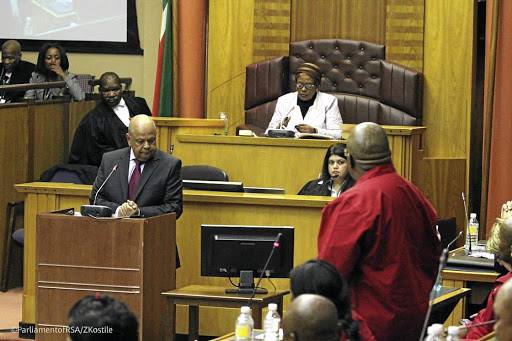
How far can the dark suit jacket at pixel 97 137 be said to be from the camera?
9594mm

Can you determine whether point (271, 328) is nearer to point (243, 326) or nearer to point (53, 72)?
point (243, 326)

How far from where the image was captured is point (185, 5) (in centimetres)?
1031

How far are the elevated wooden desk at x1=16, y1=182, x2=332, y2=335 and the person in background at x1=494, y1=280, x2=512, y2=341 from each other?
3.43 metres

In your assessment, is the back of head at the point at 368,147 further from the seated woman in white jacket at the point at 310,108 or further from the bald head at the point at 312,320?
the seated woman in white jacket at the point at 310,108

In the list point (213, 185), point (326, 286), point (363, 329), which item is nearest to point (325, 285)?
point (326, 286)

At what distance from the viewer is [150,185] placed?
6805 millimetres

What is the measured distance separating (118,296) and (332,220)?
229 cm

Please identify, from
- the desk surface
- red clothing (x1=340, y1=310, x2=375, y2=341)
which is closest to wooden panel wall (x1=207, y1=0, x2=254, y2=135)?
the desk surface

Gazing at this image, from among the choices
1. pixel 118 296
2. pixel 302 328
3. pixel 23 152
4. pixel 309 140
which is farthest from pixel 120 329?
pixel 23 152

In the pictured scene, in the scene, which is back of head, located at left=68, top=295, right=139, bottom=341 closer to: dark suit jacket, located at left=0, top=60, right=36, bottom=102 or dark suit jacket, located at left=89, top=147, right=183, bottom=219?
dark suit jacket, located at left=89, top=147, right=183, bottom=219

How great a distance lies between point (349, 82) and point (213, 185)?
3093 millimetres

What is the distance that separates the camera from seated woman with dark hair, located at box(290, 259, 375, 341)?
3904 mm

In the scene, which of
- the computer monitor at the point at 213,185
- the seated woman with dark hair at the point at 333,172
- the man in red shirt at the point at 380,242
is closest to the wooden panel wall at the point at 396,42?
the seated woman with dark hair at the point at 333,172

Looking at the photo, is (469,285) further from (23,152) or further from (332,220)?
(23,152)
